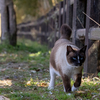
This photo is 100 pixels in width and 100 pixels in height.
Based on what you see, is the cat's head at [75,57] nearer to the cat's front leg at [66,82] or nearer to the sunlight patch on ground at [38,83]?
the cat's front leg at [66,82]

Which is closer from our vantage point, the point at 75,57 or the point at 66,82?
the point at 75,57

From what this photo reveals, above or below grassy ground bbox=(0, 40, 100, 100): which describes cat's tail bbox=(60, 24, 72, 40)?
above

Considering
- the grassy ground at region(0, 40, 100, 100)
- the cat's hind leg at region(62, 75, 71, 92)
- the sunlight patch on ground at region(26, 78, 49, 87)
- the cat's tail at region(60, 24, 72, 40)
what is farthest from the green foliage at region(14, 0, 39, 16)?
the cat's hind leg at region(62, 75, 71, 92)

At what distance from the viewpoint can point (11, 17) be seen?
9.98 metres

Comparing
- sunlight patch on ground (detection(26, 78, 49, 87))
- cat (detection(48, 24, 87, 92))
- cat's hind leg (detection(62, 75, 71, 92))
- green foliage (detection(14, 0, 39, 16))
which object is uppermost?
green foliage (detection(14, 0, 39, 16))

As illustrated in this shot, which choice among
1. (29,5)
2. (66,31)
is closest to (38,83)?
(66,31)

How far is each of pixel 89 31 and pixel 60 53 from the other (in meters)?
1.09

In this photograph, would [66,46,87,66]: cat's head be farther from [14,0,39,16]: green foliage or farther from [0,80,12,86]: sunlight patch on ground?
[14,0,39,16]: green foliage

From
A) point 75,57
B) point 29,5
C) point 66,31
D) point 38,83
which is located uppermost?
point 29,5

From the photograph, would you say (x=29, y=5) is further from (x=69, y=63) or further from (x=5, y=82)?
(x=69, y=63)

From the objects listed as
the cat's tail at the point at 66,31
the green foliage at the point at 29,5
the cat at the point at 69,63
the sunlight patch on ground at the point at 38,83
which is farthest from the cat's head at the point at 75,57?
the green foliage at the point at 29,5

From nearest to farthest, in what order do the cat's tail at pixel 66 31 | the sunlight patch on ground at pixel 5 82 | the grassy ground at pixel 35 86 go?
the grassy ground at pixel 35 86 < the sunlight patch on ground at pixel 5 82 < the cat's tail at pixel 66 31

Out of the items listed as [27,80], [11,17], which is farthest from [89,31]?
[11,17]

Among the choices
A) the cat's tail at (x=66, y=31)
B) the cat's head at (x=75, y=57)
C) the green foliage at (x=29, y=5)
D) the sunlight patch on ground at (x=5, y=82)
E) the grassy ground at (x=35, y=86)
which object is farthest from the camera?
the green foliage at (x=29, y=5)
